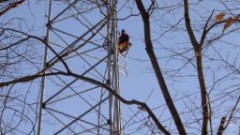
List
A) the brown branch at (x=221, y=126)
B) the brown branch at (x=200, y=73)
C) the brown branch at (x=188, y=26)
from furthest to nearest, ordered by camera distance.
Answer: the brown branch at (x=188, y=26), the brown branch at (x=200, y=73), the brown branch at (x=221, y=126)

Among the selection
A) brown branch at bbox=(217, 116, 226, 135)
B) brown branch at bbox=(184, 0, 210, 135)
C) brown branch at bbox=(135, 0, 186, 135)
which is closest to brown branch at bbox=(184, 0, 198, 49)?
brown branch at bbox=(184, 0, 210, 135)

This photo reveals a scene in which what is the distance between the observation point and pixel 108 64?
275 inches

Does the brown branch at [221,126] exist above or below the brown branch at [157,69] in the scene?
below

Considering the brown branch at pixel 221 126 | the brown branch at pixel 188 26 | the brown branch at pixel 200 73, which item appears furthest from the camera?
the brown branch at pixel 188 26

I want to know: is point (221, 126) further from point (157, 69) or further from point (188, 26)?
point (188, 26)

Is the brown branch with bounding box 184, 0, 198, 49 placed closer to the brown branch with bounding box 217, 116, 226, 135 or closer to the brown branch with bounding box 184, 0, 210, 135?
the brown branch with bounding box 184, 0, 210, 135

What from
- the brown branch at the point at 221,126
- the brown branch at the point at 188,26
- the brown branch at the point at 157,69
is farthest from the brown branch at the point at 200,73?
the brown branch at the point at 157,69

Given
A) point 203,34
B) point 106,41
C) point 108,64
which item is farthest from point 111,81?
point 203,34

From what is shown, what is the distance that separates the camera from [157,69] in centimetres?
400

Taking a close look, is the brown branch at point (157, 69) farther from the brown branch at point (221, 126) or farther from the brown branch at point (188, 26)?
the brown branch at point (188, 26)

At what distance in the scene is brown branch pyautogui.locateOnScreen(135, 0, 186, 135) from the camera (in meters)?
3.81

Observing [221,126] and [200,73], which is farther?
[200,73]

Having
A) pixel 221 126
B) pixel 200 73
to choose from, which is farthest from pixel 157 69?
pixel 221 126

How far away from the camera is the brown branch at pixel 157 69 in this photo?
150 inches
